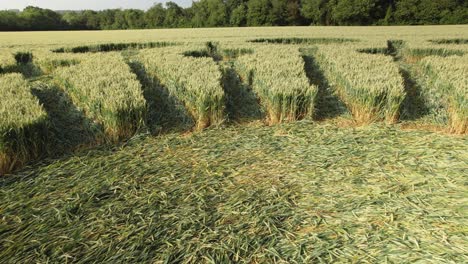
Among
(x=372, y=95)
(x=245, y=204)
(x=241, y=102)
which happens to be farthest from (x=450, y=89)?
(x=245, y=204)

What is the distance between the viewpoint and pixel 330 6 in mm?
55656

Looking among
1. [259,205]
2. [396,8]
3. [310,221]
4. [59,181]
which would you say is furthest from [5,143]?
[396,8]

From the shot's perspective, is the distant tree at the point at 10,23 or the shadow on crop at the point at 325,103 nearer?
the shadow on crop at the point at 325,103

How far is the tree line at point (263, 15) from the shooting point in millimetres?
48562

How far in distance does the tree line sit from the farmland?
164 feet

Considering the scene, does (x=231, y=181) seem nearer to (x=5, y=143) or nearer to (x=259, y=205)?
(x=259, y=205)

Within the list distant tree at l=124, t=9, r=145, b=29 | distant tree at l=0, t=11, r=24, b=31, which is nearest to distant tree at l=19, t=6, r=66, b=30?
distant tree at l=0, t=11, r=24, b=31

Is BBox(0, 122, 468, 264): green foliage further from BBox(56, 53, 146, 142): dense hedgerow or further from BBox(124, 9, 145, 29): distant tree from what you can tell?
BBox(124, 9, 145, 29): distant tree

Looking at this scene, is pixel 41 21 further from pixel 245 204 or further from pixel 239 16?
pixel 245 204

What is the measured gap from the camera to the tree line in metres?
48.6

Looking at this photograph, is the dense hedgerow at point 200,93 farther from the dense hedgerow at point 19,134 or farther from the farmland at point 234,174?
the dense hedgerow at point 19,134

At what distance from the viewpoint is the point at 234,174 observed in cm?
454

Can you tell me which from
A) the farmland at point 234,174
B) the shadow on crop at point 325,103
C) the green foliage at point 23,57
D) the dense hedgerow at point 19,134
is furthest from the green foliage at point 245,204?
the green foliage at point 23,57

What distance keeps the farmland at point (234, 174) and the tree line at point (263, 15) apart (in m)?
49.9
